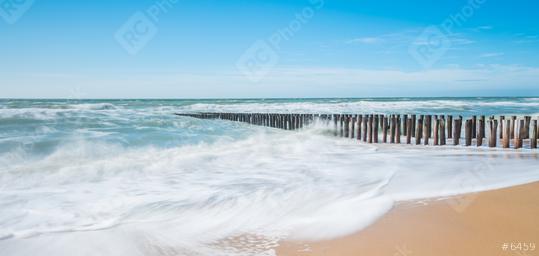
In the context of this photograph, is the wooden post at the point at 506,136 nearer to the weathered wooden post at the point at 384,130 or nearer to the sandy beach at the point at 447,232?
the weathered wooden post at the point at 384,130

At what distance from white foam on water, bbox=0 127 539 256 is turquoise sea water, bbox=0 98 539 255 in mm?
16

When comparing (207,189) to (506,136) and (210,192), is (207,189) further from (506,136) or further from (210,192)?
(506,136)

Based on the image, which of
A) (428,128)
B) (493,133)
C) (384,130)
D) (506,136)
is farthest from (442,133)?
(384,130)

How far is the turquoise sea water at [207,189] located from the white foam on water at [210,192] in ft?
0.05

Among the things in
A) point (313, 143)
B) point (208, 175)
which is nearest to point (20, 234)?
point (208, 175)

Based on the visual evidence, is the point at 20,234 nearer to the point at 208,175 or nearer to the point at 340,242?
the point at 340,242

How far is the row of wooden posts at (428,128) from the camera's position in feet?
33.7

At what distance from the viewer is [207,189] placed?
18.9 feet

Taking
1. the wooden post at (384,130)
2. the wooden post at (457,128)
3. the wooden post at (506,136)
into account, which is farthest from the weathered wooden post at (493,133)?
the wooden post at (384,130)

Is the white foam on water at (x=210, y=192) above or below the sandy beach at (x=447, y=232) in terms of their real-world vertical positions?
below

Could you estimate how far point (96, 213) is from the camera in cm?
454

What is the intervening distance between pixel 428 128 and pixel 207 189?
7888 mm

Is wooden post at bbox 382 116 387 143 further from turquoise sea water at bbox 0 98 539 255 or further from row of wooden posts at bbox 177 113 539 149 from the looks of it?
turquoise sea water at bbox 0 98 539 255

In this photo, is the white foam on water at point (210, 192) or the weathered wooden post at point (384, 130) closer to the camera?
the white foam on water at point (210, 192)
